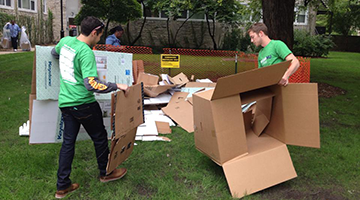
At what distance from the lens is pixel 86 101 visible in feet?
9.50

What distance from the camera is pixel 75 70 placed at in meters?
2.80

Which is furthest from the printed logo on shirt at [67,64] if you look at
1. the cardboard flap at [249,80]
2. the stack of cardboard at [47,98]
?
the cardboard flap at [249,80]

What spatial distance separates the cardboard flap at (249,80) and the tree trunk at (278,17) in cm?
604

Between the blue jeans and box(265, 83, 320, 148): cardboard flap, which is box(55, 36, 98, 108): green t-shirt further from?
box(265, 83, 320, 148): cardboard flap

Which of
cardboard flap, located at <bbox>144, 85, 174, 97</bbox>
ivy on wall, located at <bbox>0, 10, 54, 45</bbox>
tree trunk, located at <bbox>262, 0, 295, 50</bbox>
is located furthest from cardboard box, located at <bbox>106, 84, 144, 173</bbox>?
ivy on wall, located at <bbox>0, 10, 54, 45</bbox>

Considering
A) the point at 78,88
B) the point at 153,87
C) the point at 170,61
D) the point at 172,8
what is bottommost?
the point at 153,87

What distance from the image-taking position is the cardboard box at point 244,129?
305 cm

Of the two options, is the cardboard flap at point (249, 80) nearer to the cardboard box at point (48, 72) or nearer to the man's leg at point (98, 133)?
the man's leg at point (98, 133)

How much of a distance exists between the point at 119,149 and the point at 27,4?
2445 centimetres

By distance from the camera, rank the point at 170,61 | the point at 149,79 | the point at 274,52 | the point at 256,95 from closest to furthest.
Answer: the point at 256,95
the point at 274,52
the point at 149,79
the point at 170,61

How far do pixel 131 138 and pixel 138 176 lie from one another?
0.47 m

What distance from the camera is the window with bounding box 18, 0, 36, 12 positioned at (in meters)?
22.8

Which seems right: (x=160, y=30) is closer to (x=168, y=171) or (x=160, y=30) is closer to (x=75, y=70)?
(x=168, y=171)

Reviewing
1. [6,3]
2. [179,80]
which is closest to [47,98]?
[179,80]
